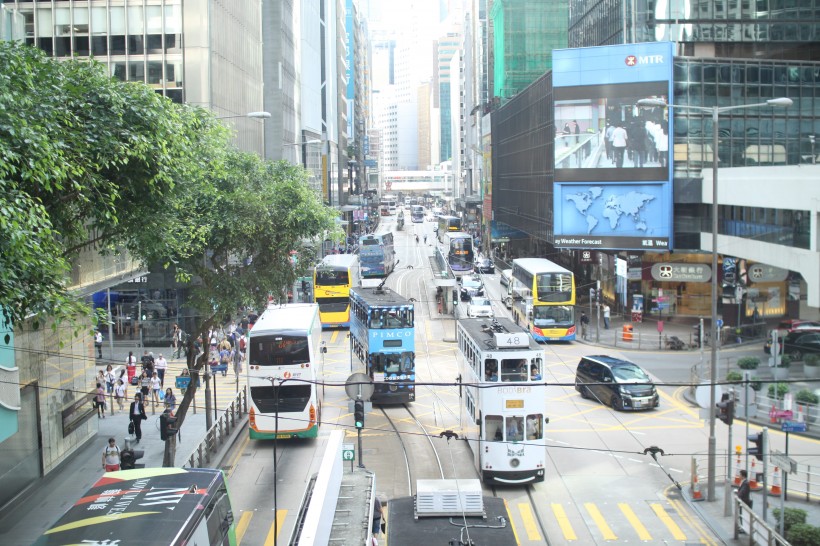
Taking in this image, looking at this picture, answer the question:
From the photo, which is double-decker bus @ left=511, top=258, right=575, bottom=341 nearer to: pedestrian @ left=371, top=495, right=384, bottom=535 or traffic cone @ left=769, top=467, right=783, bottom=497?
traffic cone @ left=769, top=467, right=783, bottom=497

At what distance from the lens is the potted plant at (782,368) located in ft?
105

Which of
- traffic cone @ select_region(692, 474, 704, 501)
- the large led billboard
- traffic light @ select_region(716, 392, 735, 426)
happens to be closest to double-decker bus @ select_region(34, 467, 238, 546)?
traffic light @ select_region(716, 392, 735, 426)

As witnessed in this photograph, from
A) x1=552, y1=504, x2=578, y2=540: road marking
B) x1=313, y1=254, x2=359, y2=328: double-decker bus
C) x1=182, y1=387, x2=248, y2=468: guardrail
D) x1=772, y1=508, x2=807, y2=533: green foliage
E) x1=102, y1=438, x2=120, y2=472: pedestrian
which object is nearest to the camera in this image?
x1=772, y1=508, x2=807, y2=533: green foliage

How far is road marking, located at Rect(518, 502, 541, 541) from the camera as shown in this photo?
61.8 ft

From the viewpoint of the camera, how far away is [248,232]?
Result: 81.9 ft

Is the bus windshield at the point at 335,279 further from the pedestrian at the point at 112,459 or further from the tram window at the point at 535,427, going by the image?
the tram window at the point at 535,427

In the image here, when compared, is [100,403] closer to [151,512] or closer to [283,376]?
[283,376]

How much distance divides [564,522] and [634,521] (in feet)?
4.98

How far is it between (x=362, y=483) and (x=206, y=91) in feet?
106

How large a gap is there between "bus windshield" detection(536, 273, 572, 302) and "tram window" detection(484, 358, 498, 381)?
2163 cm

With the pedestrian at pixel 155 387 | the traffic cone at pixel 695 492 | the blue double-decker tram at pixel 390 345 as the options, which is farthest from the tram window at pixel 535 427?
the pedestrian at pixel 155 387

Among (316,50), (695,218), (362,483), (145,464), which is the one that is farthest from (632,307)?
(316,50)

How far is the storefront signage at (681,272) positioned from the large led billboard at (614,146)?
309cm

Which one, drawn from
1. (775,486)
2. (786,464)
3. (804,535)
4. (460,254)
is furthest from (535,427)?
(460,254)
